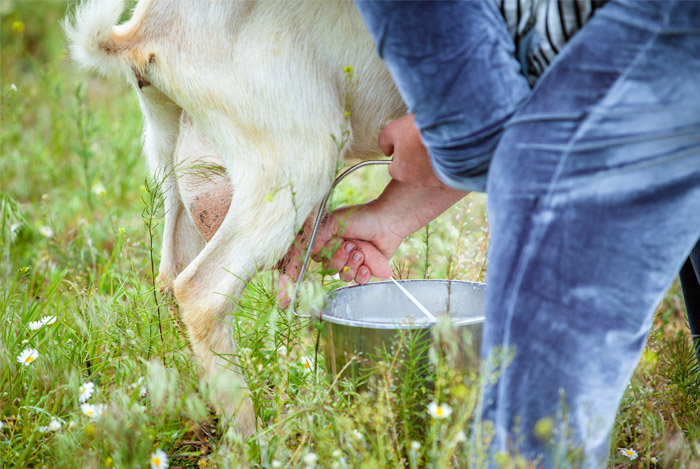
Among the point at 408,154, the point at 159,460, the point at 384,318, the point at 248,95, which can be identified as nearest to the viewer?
the point at 159,460

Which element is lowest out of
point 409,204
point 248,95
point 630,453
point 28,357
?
point 630,453

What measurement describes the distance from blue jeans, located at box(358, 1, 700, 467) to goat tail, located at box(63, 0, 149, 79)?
0.91m

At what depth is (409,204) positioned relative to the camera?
1.84m

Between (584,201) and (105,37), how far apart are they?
1.33 m

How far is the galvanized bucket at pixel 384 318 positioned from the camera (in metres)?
1.37

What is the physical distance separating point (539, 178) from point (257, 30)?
3.07ft

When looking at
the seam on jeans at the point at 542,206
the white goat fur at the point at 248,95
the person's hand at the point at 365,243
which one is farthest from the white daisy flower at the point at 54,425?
the seam on jeans at the point at 542,206

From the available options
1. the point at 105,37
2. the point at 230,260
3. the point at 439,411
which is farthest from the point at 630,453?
the point at 105,37

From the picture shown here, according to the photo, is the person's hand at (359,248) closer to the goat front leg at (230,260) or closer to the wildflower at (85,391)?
the goat front leg at (230,260)

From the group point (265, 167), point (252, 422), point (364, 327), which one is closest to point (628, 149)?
point (364, 327)

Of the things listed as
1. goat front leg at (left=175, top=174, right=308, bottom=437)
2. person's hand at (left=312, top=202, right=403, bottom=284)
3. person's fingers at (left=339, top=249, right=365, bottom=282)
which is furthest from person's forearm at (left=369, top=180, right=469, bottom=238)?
goat front leg at (left=175, top=174, right=308, bottom=437)

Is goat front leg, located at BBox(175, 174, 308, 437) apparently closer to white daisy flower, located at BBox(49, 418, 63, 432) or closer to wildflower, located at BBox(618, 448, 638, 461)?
white daisy flower, located at BBox(49, 418, 63, 432)

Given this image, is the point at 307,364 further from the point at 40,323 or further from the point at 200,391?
the point at 40,323

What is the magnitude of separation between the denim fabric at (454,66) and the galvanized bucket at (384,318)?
1.13ft
